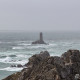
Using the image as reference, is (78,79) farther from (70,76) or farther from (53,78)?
(53,78)

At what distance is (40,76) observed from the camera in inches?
1126

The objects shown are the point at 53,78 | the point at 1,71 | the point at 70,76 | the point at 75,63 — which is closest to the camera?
the point at 53,78

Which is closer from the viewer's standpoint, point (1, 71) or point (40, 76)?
point (40, 76)

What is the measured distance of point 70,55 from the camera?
36375 mm

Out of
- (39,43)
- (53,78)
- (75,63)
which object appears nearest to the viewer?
(53,78)

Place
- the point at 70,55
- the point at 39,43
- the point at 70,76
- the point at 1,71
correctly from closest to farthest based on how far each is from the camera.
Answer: the point at 70,76, the point at 70,55, the point at 1,71, the point at 39,43

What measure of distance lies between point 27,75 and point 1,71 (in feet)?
104

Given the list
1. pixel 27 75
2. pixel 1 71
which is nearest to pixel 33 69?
pixel 27 75

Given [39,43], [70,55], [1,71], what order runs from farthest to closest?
[39,43], [1,71], [70,55]

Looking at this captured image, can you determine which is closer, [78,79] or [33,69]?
[78,79]

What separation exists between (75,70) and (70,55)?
4587 millimetres

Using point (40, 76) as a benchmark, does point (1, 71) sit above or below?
below

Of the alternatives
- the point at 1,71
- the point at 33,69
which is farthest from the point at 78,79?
the point at 1,71

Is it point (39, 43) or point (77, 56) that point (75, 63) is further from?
point (39, 43)
